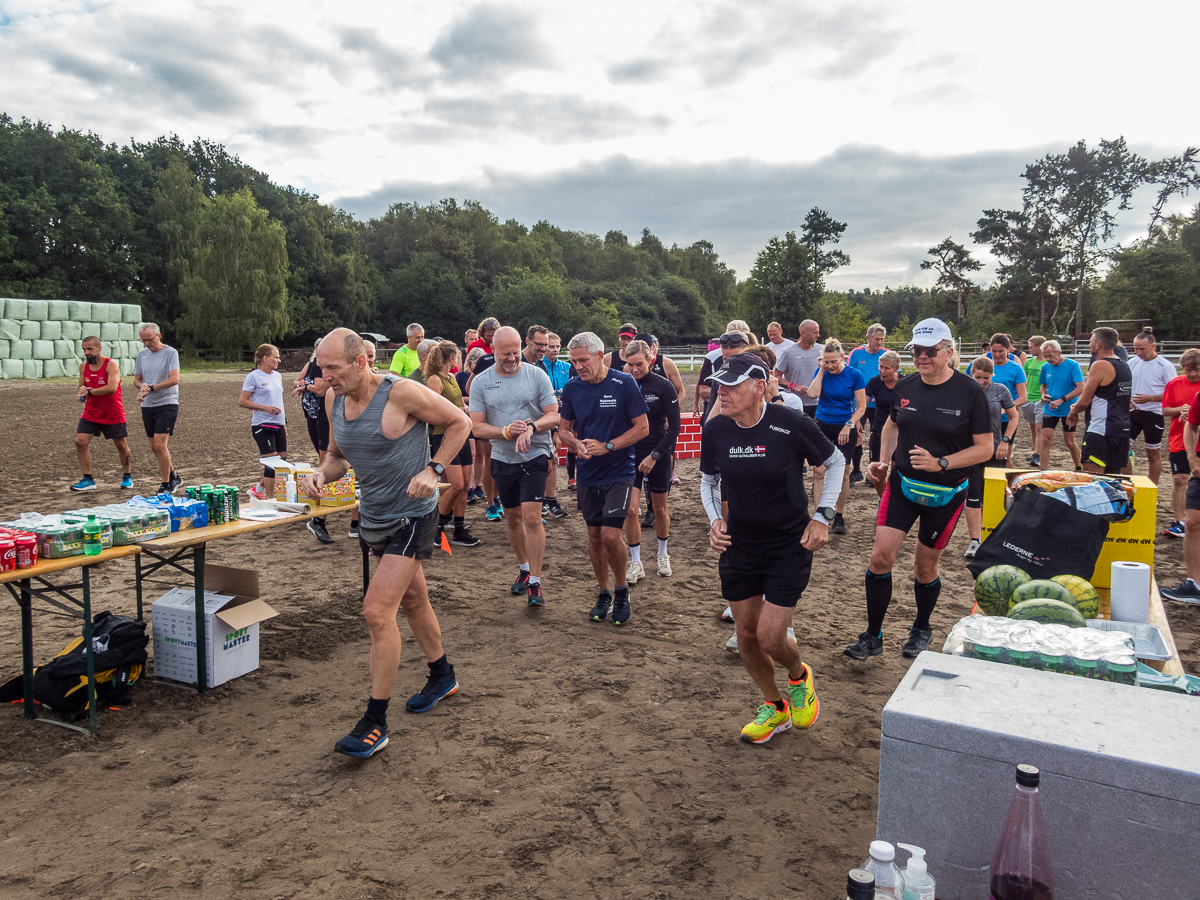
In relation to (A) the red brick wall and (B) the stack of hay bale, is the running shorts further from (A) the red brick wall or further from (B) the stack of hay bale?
(B) the stack of hay bale

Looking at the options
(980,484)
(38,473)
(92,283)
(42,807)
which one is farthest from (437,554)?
(92,283)

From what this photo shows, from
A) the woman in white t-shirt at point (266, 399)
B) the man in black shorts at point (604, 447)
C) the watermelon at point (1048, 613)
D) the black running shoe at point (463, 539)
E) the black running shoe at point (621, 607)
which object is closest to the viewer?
the watermelon at point (1048, 613)

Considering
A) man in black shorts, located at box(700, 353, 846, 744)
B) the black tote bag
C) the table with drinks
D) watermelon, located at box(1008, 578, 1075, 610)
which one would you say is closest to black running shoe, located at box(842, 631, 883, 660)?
the black tote bag

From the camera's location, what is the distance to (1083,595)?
3883 millimetres

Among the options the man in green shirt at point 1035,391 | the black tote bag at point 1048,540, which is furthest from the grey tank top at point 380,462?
the man in green shirt at point 1035,391

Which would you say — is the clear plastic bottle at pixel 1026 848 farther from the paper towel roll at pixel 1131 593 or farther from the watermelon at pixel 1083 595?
the paper towel roll at pixel 1131 593

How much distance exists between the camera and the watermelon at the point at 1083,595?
3840 mm

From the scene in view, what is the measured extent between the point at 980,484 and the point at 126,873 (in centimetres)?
615

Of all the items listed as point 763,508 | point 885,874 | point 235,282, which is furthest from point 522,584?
point 235,282

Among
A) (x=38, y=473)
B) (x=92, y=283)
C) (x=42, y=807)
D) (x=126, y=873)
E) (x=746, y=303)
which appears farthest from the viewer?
(x=746, y=303)

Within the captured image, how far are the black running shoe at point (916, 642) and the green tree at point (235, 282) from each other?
52554mm

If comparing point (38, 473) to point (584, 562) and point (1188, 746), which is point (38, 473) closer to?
point (584, 562)

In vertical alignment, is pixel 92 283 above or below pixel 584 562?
above

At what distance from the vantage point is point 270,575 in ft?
24.2
